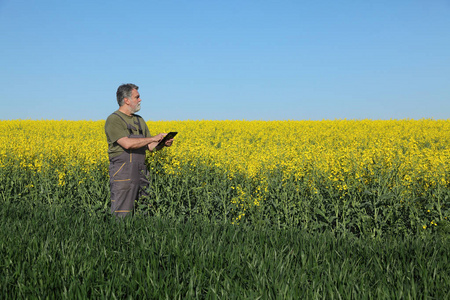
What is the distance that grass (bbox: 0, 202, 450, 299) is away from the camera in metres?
2.90

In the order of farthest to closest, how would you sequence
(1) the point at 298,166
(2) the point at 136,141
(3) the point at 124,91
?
1. (1) the point at 298,166
2. (3) the point at 124,91
3. (2) the point at 136,141

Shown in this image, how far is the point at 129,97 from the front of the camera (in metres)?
6.13

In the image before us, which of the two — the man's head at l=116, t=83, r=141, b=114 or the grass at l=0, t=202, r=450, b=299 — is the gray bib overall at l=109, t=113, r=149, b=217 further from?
the grass at l=0, t=202, r=450, b=299

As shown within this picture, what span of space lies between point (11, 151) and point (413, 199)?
895cm

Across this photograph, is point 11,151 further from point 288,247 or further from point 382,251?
point 382,251

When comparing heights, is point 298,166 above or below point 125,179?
above

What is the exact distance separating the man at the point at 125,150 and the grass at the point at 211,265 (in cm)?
135

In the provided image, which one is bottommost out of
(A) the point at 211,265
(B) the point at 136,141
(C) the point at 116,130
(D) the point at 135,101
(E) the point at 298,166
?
(A) the point at 211,265

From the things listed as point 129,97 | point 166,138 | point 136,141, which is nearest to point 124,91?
point 129,97

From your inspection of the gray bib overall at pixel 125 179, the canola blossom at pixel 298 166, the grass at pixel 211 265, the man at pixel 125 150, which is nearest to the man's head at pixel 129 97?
the man at pixel 125 150

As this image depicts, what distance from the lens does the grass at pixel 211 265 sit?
2.90 meters

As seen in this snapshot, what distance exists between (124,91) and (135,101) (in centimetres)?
23

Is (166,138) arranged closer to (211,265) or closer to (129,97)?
(129,97)

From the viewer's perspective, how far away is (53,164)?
29.1ft
